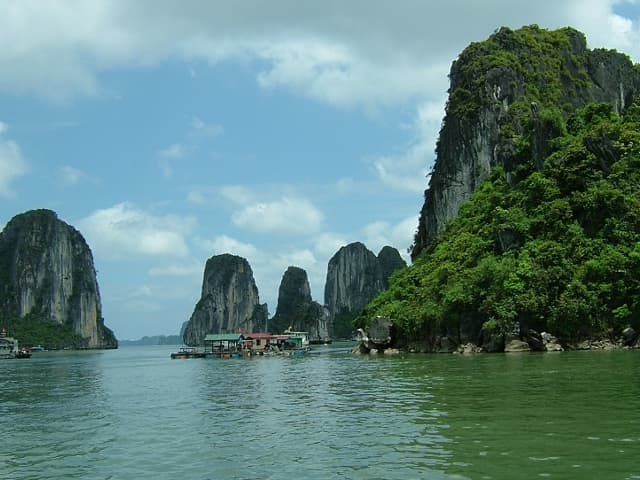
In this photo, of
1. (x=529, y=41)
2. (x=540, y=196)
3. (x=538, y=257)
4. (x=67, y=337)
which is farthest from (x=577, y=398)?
(x=67, y=337)

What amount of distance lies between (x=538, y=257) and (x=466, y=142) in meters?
28.3

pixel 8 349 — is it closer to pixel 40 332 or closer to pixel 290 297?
pixel 40 332

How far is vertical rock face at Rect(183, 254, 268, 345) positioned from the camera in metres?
158

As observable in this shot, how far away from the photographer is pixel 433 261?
5116 cm

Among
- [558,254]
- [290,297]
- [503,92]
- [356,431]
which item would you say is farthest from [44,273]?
[356,431]

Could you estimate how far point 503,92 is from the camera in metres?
60.8

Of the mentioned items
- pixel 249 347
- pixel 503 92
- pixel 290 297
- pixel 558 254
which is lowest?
pixel 249 347

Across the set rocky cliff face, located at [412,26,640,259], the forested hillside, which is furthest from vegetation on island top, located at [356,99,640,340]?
rocky cliff face, located at [412,26,640,259]

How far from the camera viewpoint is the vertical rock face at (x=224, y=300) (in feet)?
517

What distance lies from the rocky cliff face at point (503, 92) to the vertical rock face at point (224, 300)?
94.0 m

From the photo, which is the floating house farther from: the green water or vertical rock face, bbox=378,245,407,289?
vertical rock face, bbox=378,245,407,289

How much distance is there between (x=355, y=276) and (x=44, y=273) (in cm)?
7267

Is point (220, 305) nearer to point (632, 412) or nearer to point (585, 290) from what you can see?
point (585, 290)

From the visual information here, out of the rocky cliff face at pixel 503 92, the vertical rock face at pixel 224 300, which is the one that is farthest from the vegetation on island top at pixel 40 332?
the rocky cliff face at pixel 503 92
